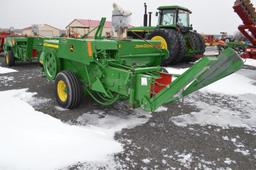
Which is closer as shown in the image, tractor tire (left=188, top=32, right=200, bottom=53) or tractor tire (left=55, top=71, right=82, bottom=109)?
tractor tire (left=55, top=71, right=82, bottom=109)

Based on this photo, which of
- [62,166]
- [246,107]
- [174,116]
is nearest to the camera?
[62,166]

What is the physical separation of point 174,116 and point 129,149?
1.49 meters

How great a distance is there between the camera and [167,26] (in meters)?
10.8

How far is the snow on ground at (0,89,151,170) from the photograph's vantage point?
2.87 metres

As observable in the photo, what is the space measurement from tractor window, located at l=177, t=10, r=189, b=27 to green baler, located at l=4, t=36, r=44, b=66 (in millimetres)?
5594

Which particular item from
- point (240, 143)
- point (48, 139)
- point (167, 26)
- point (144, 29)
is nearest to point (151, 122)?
point (240, 143)

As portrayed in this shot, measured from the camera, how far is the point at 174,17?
10.8 m

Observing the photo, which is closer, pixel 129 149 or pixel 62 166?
pixel 62 166

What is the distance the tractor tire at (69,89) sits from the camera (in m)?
4.43

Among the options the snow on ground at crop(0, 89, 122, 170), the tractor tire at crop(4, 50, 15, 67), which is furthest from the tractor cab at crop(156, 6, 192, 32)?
the snow on ground at crop(0, 89, 122, 170)

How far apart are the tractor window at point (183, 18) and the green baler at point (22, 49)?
18.4ft

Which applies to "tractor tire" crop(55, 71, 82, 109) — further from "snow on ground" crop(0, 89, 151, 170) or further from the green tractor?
the green tractor

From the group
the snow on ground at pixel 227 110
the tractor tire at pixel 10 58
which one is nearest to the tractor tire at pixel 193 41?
the snow on ground at pixel 227 110

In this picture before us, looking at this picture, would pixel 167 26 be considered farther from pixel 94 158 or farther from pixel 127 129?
pixel 94 158
